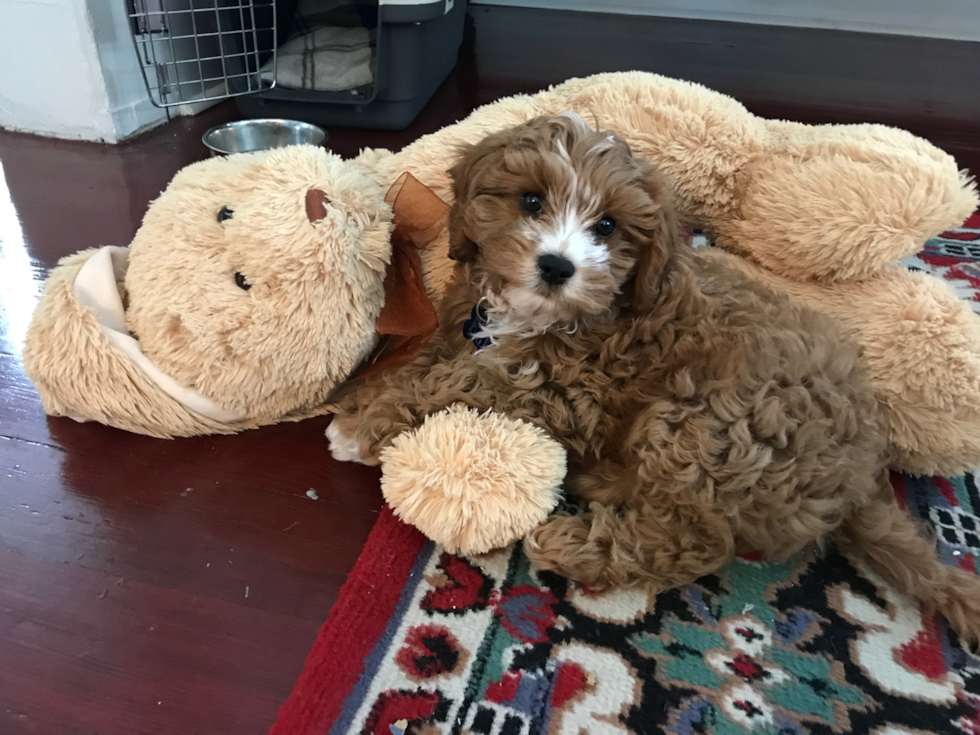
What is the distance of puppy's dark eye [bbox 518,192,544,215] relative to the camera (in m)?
1.08

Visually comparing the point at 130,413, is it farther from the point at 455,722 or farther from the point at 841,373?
the point at 841,373

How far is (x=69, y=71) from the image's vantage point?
7.84ft

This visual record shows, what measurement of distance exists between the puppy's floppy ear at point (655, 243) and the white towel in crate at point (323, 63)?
1.90 m

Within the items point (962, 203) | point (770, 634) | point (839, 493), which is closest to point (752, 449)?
point (839, 493)

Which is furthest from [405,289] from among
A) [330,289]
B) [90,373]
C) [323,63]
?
[323,63]

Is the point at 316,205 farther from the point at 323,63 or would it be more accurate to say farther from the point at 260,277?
the point at 323,63

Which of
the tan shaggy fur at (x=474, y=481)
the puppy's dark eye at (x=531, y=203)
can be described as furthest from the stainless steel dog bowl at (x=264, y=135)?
the tan shaggy fur at (x=474, y=481)

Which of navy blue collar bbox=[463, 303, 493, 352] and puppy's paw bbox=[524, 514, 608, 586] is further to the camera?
navy blue collar bbox=[463, 303, 493, 352]

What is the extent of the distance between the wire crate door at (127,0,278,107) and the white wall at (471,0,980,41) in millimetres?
2854

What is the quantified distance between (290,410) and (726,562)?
0.81 metres

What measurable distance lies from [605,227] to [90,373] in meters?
0.90

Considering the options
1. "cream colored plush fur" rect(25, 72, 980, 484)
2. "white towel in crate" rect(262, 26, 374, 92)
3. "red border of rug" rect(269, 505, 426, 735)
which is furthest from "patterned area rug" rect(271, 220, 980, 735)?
"white towel in crate" rect(262, 26, 374, 92)

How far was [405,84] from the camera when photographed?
2.63 m

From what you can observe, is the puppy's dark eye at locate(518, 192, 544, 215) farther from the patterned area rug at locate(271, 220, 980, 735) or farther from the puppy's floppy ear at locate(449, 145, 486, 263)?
the patterned area rug at locate(271, 220, 980, 735)
